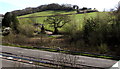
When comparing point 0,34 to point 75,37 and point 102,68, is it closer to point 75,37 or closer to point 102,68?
point 75,37

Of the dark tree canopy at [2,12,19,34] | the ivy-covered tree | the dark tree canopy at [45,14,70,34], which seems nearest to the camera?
the dark tree canopy at [45,14,70,34]

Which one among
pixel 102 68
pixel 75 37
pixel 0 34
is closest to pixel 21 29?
pixel 0 34

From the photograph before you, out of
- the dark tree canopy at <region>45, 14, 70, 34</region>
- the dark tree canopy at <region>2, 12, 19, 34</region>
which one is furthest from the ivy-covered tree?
the dark tree canopy at <region>45, 14, 70, 34</region>

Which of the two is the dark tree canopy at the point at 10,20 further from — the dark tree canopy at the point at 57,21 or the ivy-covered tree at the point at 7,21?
the dark tree canopy at the point at 57,21

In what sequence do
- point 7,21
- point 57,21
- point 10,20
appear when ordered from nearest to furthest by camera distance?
point 57,21
point 10,20
point 7,21

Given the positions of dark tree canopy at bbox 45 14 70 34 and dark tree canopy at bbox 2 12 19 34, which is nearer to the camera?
dark tree canopy at bbox 45 14 70 34

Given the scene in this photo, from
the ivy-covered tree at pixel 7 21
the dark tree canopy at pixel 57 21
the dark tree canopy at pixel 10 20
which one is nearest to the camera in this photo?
the dark tree canopy at pixel 57 21

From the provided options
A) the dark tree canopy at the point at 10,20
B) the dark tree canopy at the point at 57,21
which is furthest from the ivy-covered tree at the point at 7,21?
the dark tree canopy at the point at 57,21

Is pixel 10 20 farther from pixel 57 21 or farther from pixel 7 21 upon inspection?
pixel 57 21

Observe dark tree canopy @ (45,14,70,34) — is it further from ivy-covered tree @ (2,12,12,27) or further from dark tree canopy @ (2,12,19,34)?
ivy-covered tree @ (2,12,12,27)

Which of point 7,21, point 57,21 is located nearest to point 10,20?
point 7,21

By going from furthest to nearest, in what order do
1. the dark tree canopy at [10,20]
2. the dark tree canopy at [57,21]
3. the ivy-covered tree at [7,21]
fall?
the ivy-covered tree at [7,21] → the dark tree canopy at [10,20] → the dark tree canopy at [57,21]

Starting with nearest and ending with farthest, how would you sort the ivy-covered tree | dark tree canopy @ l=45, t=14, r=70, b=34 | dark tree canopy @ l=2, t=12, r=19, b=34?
1. dark tree canopy @ l=45, t=14, r=70, b=34
2. dark tree canopy @ l=2, t=12, r=19, b=34
3. the ivy-covered tree

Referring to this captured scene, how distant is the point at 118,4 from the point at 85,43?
350 inches
